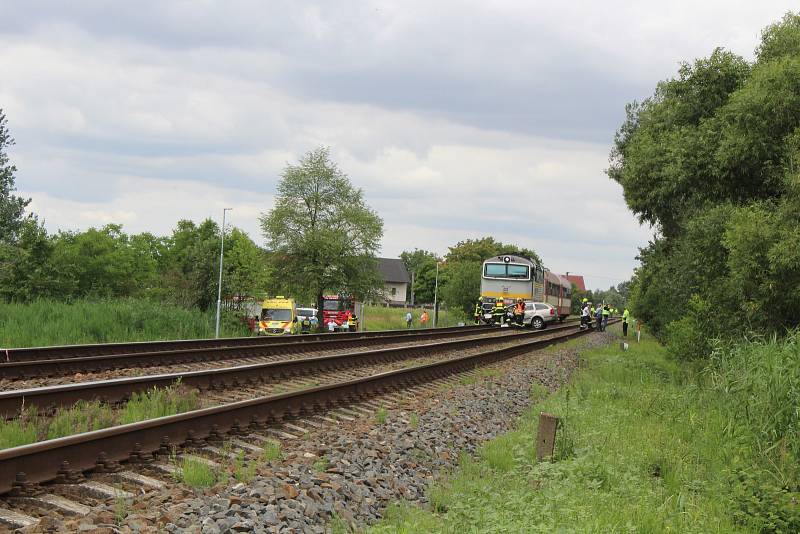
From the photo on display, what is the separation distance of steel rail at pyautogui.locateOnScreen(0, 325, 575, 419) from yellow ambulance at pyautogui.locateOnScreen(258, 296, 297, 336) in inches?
594

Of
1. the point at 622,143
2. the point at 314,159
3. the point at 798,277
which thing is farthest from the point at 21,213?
the point at 798,277

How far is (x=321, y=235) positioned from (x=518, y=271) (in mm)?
11835

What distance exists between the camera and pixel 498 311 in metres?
43.4

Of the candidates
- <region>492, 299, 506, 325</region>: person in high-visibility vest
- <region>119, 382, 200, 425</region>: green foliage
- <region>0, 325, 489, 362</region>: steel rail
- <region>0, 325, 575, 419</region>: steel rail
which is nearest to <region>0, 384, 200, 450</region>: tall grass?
<region>119, 382, 200, 425</region>: green foliage

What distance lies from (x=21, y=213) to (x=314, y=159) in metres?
19.4

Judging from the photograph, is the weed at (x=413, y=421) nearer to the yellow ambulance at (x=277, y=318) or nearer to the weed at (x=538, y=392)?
the weed at (x=538, y=392)

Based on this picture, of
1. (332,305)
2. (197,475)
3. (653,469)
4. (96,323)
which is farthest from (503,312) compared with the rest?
(197,475)

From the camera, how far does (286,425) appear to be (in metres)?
9.38

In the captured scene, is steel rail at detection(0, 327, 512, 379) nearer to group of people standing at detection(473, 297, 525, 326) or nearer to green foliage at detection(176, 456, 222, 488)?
green foliage at detection(176, 456, 222, 488)

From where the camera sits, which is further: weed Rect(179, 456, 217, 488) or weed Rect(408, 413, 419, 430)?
weed Rect(408, 413, 419, 430)

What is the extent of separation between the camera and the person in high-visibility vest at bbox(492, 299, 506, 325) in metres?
43.0

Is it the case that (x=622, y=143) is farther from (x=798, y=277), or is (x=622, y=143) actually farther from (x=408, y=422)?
(x=408, y=422)

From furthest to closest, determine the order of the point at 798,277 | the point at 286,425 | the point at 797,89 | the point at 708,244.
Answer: the point at 708,244 < the point at 797,89 < the point at 798,277 < the point at 286,425

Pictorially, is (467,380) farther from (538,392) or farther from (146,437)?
(146,437)
